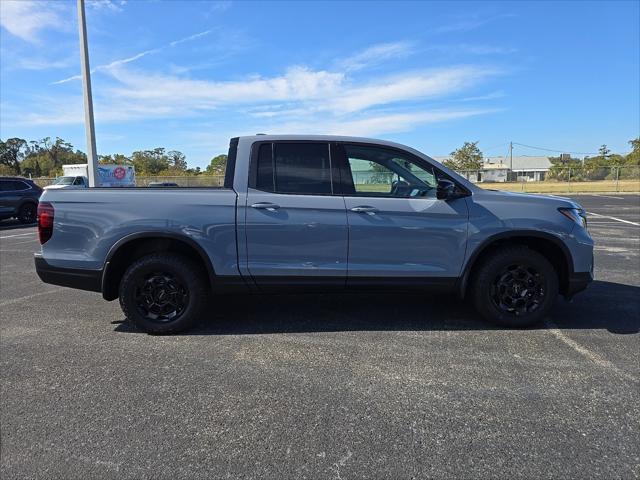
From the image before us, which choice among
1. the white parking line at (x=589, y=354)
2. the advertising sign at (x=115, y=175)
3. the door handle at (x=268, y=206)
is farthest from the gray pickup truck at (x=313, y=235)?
the advertising sign at (x=115, y=175)

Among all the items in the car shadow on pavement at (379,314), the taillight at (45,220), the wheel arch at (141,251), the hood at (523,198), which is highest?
the hood at (523,198)

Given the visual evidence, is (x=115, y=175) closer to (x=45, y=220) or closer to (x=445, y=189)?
(x=45, y=220)

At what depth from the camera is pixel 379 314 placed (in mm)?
5082

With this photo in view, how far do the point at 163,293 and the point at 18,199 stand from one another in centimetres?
1426

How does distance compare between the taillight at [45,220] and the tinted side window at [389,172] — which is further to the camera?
the tinted side window at [389,172]

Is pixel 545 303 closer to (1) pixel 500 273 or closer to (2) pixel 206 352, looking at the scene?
(1) pixel 500 273

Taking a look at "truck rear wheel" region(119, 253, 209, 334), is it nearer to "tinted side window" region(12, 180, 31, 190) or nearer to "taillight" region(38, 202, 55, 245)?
"taillight" region(38, 202, 55, 245)

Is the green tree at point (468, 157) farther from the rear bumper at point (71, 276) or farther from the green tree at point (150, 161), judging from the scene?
the rear bumper at point (71, 276)

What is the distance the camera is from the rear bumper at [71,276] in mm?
4367

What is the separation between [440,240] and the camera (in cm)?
441

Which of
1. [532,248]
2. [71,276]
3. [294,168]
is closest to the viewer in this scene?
[71,276]

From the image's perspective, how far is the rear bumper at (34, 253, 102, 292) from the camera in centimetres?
437

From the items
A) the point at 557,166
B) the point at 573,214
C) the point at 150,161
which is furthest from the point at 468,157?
the point at 573,214

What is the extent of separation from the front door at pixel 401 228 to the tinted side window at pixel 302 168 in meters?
0.19
